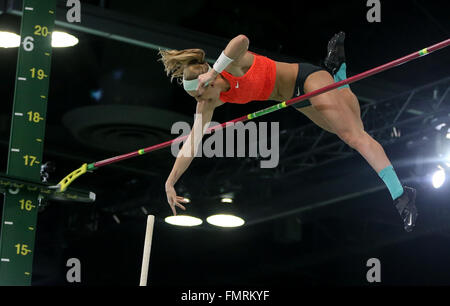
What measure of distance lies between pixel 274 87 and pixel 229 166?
5923 mm

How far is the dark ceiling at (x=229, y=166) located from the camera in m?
10.1

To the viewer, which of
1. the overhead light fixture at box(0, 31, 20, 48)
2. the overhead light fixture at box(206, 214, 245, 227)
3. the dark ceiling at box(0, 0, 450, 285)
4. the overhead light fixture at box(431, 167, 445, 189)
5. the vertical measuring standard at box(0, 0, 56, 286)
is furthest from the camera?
the overhead light fixture at box(206, 214, 245, 227)

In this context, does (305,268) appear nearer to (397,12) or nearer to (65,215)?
(65,215)

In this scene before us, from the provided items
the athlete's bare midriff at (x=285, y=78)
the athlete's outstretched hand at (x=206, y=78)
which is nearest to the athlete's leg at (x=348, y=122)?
the athlete's bare midriff at (x=285, y=78)

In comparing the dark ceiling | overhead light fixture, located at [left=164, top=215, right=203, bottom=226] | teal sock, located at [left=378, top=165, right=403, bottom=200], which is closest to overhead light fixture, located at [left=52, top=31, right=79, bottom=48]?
the dark ceiling

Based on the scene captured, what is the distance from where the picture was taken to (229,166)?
12.4 m

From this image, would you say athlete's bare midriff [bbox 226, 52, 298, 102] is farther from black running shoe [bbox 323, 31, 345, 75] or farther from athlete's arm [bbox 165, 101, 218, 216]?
athlete's arm [bbox 165, 101, 218, 216]

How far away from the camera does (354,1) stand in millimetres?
9891

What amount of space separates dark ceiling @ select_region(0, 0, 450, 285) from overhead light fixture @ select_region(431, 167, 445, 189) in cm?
33

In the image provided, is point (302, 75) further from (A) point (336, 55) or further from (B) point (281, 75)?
(A) point (336, 55)

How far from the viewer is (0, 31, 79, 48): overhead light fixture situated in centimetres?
831

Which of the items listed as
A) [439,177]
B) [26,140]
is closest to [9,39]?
[26,140]

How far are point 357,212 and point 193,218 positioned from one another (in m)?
3.38
